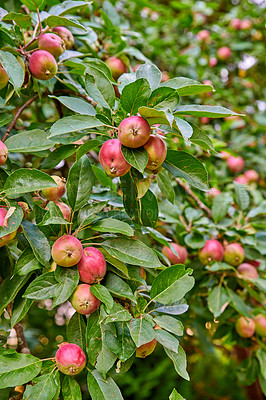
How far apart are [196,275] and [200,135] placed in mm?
634

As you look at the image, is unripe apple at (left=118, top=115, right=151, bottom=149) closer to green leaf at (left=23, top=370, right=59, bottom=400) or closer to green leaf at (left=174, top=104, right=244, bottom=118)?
green leaf at (left=174, top=104, right=244, bottom=118)

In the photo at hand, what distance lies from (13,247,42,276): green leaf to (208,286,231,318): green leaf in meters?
0.57

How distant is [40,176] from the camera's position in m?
0.66

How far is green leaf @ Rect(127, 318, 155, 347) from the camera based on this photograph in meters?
0.60

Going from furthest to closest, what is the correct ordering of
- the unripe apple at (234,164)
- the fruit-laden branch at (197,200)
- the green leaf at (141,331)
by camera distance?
the unripe apple at (234,164) < the fruit-laden branch at (197,200) < the green leaf at (141,331)

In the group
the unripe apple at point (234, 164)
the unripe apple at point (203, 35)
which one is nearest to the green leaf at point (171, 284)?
the unripe apple at point (234, 164)

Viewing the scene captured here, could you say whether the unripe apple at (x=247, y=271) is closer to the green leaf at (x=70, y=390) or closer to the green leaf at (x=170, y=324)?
the green leaf at (x=170, y=324)

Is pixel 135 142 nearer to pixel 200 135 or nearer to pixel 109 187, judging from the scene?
pixel 200 135

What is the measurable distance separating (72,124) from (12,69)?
175 mm

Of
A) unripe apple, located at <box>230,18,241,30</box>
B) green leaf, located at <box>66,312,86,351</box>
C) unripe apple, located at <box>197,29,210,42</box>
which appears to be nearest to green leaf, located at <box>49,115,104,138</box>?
green leaf, located at <box>66,312,86,351</box>

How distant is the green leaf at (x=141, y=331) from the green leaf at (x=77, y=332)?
0.12 m

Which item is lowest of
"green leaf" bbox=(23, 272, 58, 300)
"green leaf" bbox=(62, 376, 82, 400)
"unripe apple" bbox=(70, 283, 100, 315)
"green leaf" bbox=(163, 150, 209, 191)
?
"green leaf" bbox=(62, 376, 82, 400)

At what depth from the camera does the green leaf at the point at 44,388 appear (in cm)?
62

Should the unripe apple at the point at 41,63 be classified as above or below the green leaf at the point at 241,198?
above
